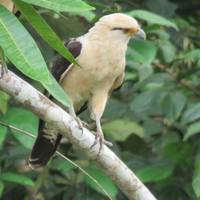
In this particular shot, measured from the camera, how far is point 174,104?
4324mm

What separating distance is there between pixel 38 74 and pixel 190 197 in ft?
8.46

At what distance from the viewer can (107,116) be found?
182 inches

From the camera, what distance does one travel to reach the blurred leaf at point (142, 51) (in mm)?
4051

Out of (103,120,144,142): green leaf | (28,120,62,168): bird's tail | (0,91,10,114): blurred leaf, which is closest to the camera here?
(28,120,62,168): bird's tail

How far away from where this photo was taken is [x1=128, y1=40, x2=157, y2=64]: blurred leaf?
4.05 metres

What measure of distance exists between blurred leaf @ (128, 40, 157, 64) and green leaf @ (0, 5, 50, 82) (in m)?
1.92

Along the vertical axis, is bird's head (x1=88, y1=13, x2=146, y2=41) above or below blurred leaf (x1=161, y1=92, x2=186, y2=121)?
above

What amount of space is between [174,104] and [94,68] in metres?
0.93

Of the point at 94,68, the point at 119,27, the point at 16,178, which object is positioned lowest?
the point at 16,178

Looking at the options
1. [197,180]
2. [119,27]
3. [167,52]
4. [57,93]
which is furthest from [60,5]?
[167,52]

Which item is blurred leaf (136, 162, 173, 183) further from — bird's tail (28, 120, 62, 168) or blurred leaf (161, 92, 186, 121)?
bird's tail (28, 120, 62, 168)

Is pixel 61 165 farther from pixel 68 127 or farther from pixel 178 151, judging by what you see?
pixel 68 127

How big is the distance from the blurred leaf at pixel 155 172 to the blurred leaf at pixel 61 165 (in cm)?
39

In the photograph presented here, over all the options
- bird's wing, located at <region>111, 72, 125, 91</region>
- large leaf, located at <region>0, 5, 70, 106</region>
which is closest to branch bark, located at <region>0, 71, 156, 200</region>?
large leaf, located at <region>0, 5, 70, 106</region>
